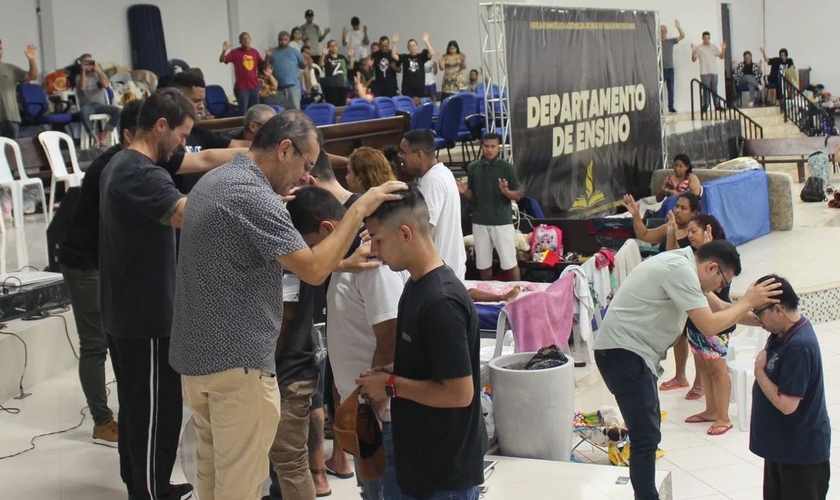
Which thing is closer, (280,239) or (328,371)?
(280,239)

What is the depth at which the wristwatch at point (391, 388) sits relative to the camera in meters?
2.86

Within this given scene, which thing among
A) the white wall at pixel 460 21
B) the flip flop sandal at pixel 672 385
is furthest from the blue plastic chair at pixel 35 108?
the white wall at pixel 460 21

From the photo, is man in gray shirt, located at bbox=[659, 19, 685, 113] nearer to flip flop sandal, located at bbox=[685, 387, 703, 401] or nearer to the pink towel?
flip flop sandal, located at bbox=[685, 387, 703, 401]

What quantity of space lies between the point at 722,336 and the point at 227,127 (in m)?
6.39

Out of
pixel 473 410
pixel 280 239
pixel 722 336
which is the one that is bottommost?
pixel 722 336

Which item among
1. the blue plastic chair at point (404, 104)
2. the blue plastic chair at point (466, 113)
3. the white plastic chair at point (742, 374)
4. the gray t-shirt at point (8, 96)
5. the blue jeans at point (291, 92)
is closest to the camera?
the white plastic chair at point (742, 374)

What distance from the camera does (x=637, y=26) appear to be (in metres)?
14.4

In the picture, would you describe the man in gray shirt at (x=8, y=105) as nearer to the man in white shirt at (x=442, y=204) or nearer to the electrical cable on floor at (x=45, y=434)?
the electrical cable on floor at (x=45, y=434)

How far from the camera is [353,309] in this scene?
3682mm

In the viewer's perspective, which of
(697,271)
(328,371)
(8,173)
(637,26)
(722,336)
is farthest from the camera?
(637,26)

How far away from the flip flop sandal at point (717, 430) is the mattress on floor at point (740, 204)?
5.67 m

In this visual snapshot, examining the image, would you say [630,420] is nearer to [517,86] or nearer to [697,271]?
[697,271]

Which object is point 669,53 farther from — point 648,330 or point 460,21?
point 648,330

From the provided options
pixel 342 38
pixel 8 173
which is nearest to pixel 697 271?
pixel 8 173
